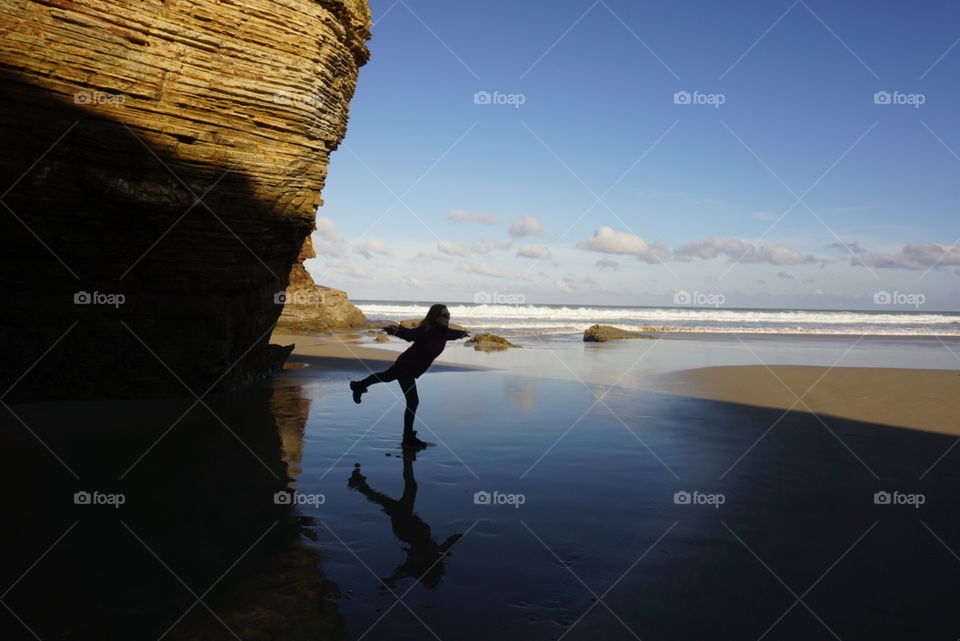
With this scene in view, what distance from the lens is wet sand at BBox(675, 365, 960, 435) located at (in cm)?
1056

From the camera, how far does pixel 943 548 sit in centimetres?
486

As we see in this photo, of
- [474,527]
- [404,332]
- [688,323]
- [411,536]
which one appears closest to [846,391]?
[404,332]

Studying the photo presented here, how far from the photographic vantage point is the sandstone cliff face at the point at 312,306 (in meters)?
31.5

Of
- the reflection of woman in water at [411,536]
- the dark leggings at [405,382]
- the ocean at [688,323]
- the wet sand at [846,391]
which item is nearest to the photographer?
the reflection of woman in water at [411,536]

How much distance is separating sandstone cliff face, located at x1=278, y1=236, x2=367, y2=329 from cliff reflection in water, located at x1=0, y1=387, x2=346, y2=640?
23.6 metres

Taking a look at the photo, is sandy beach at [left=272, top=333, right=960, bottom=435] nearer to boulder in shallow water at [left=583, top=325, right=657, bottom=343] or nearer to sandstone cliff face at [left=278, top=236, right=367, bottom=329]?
boulder in shallow water at [left=583, top=325, right=657, bottom=343]

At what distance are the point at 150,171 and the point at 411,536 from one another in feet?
23.9

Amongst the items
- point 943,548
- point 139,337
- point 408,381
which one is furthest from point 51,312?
point 943,548

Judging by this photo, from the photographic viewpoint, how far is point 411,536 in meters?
4.91

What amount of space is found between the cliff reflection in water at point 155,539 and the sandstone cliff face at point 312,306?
23.6 m

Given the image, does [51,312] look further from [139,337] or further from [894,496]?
[894,496]

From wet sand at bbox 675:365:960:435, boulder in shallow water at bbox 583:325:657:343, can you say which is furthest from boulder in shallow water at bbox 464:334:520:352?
wet sand at bbox 675:365:960:435

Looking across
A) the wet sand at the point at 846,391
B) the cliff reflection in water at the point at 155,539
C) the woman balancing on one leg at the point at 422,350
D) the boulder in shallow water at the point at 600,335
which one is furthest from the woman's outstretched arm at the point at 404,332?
the boulder in shallow water at the point at 600,335

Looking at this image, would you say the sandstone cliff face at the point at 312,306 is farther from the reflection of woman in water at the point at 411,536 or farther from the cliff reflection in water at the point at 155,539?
the reflection of woman in water at the point at 411,536
